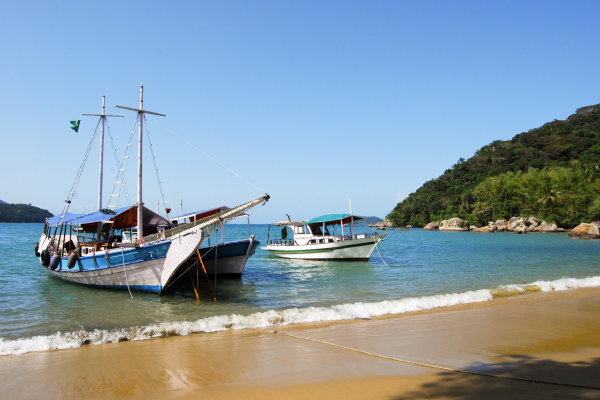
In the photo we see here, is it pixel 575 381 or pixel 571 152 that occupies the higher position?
pixel 571 152

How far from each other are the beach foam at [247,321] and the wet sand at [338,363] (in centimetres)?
45

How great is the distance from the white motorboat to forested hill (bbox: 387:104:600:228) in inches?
2226

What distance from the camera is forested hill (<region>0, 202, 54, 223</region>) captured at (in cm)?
13462

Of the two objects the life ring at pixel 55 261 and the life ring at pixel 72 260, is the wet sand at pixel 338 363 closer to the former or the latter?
the life ring at pixel 72 260

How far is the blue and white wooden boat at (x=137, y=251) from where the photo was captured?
44.3ft

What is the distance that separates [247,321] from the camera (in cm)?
983

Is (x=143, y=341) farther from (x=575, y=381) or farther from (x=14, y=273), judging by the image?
(x=14, y=273)

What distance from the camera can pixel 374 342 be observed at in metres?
7.81

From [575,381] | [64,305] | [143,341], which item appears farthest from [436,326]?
[64,305]

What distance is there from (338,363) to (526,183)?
86607mm

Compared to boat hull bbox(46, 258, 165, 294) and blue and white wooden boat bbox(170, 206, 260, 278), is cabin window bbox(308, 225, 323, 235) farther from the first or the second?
boat hull bbox(46, 258, 165, 294)

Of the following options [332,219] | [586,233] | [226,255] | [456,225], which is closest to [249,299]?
[226,255]

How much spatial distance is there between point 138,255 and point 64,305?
2.79 metres

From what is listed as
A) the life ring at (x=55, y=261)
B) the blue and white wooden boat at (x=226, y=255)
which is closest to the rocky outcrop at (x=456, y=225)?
the blue and white wooden boat at (x=226, y=255)
